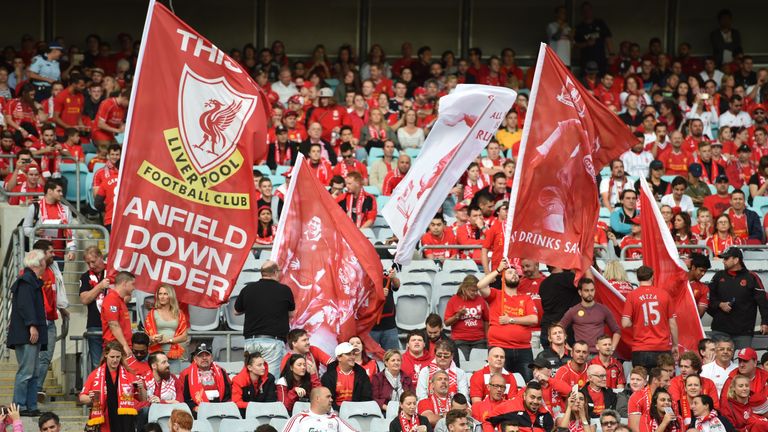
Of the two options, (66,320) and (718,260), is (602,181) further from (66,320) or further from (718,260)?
(66,320)

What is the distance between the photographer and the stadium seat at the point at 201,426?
13695 millimetres

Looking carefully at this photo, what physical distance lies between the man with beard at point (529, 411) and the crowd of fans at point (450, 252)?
0.03m

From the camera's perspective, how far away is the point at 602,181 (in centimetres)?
2136

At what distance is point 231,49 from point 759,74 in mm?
9795

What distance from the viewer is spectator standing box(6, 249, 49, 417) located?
15.3 m

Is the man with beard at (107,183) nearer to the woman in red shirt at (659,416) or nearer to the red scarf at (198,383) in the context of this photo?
the red scarf at (198,383)

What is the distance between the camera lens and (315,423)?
13.1m

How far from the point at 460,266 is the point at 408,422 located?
183 inches

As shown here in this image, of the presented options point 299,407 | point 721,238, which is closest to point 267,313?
point 299,407

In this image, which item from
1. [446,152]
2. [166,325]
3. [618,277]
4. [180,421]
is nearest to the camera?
[180,421]

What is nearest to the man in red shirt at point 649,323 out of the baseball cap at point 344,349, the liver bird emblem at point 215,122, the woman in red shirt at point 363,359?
the woman in red shirt at point 363,359

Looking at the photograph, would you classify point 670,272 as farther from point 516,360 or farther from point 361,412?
point 361,412

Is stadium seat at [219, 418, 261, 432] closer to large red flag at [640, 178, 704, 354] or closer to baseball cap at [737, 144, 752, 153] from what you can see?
large red flag at [640, 178, 704, 354]

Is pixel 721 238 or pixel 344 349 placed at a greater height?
pixel 721 238
